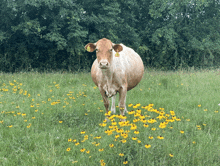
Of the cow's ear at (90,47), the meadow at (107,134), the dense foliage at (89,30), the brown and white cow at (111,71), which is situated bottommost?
the meadow at (107,134)

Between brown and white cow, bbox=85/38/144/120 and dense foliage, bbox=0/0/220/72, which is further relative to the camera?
dense foliage, bbox=0/0/220/72

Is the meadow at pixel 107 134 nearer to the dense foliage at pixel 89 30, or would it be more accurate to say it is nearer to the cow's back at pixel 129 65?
the cow's back at pixel 129 65

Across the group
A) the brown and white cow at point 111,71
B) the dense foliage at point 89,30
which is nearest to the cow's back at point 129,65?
the brown and white cow at point 111,71

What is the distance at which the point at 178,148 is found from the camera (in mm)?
3344

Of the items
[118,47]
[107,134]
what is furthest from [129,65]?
[107,134]

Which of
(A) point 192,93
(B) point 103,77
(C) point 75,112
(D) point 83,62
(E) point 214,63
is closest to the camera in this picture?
(B) point 103,77

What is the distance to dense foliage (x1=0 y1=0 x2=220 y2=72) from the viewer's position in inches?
528

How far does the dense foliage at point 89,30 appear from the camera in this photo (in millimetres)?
13422

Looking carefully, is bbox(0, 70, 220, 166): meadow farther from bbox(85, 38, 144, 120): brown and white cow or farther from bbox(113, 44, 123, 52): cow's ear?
bbox(113, 44, 123, 52): cow's ear

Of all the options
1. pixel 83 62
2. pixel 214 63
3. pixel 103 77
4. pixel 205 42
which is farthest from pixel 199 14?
pixel 103 77

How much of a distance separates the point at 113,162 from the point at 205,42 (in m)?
19.8

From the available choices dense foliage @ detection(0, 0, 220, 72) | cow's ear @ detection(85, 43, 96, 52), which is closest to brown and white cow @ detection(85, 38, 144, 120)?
cow's ear @ detection(85, 43, 96, 52)

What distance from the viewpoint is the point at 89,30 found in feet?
54.5

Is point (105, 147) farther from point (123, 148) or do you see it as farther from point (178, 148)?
point (178, 148)
